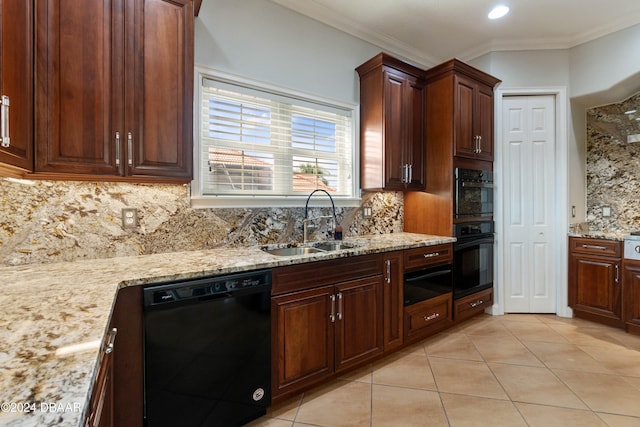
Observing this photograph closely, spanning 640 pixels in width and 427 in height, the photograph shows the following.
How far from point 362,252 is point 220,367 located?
1.15 m

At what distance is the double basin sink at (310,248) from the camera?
2.43m

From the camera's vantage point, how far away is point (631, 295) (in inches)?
113

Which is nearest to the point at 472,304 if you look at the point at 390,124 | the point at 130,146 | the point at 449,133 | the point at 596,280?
the point at 596,280

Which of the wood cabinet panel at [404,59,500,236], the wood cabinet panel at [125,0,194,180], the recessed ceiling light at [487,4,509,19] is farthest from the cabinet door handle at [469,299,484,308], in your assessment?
the wood cabinet panel at [125,0,194,180]

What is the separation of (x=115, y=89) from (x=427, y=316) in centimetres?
282

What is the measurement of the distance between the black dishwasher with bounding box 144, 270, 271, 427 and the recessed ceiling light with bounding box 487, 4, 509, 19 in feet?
10.1

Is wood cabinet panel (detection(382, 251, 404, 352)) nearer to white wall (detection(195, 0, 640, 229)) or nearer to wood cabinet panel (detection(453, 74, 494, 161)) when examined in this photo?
wood cabinet panel (detection(453, 74, 494, 161))

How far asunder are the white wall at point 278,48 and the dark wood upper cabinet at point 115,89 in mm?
426

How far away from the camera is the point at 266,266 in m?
1.74

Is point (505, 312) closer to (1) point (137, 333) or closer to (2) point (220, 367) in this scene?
(2) point (220, 367)

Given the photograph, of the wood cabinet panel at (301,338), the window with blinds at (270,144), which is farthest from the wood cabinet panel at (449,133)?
the wood cabinet panel at (301,338)

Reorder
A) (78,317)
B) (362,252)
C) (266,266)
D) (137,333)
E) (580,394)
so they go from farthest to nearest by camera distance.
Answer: (362,252)
(580,394)
(266,266)
(137,333)
(78,317)

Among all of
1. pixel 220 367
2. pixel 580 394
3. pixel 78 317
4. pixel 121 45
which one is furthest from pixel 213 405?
pixel 580 394

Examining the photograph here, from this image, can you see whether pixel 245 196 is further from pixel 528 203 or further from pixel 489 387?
pixel 528 203
